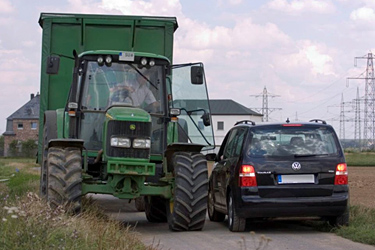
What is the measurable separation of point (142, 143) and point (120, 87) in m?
1.31

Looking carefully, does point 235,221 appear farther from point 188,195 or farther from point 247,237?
point 188,195

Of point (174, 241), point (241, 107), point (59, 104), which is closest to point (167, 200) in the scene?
point (174, 241)

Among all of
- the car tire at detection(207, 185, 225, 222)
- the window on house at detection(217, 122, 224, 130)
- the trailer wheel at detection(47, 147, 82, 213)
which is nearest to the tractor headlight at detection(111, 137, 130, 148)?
the trailer wheel at detection(47, 147, 82, 213)

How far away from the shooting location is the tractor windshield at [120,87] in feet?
43.0

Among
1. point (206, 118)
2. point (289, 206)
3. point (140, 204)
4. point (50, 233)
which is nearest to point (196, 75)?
point (206, 118)

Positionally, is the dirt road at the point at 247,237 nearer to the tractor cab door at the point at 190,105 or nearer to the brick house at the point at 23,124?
the tractor cab door at the point at 190,105

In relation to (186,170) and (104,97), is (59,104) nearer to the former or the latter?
(104,97)

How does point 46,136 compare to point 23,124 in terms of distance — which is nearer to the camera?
point 46,136

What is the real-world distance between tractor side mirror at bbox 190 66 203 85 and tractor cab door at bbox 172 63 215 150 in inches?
3.5

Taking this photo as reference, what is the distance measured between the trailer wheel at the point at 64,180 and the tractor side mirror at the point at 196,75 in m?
2.54

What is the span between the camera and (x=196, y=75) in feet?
43.8

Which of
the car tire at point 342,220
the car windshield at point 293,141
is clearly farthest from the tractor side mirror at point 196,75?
the car tire at point 342,220

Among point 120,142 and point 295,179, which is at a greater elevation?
point 120,142

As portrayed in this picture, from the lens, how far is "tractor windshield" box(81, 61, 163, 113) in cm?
1309
